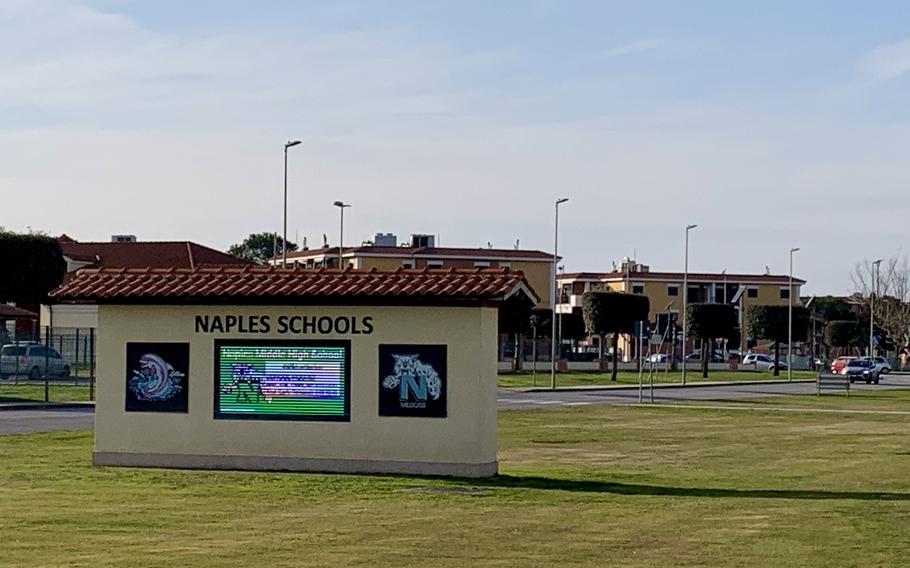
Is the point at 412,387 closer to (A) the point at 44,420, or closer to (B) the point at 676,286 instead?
(A) the point at 44,420

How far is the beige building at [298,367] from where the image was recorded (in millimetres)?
21812

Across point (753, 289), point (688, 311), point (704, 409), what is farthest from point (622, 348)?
point (704, 409)

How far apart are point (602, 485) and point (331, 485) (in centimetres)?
389

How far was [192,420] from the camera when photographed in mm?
22797

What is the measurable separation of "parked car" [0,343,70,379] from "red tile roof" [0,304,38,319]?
52.9ft

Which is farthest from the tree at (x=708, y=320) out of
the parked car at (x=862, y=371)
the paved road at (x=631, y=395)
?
the paved road at (x=631, y=395)

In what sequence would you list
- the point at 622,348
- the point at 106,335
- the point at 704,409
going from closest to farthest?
the point at 106,335
the point at 704,409
the point at 622,348

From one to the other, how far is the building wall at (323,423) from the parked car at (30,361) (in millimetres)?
34209

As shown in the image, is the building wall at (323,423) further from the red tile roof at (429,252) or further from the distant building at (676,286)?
the distant building at (676,286)

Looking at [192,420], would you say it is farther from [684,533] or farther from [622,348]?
[622,348]

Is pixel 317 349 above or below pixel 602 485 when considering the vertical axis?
above

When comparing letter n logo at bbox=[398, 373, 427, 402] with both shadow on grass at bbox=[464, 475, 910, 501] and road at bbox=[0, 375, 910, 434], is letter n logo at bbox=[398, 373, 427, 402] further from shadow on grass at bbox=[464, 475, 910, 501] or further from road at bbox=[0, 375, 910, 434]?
road at bbox=[0, 375, 910, 434]

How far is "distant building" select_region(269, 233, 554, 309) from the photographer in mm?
112000

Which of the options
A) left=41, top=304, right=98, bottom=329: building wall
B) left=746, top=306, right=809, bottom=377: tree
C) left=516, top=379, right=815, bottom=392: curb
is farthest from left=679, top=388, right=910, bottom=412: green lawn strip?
left=41, top=304, right=98, bottom=329: building wall
